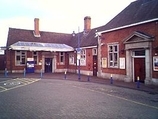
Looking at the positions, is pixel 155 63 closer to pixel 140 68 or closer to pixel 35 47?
pixel 140 68

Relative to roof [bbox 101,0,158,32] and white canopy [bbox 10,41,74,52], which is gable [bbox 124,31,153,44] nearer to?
roof [bbox 101,0,158,32]

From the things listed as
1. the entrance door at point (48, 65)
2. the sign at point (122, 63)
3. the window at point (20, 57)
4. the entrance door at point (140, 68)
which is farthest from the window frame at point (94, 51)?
the window at point (20, 57)

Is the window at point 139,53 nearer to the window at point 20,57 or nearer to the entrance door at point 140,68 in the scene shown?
the entrance door at point 140,68

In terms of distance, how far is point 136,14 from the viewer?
18.7 meters

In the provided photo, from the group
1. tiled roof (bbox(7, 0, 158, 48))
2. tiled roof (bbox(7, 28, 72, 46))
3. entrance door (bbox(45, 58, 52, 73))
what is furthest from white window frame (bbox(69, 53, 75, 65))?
tiled roof (bbox(7, 28, 72, 46))

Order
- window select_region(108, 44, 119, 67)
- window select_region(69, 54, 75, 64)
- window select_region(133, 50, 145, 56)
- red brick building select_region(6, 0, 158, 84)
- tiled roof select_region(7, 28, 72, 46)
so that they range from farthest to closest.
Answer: window select_region(69, 54, 75, 64), tiled roof select_region(7, 28, 72, 46), window select_region(108, 44, 119, 67), window select_region(133, 50, 145, 56), red brick building select_region(6, 0, 158, 84)

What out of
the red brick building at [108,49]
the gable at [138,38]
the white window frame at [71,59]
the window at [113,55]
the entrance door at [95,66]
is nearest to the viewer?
the gable at [138,38]

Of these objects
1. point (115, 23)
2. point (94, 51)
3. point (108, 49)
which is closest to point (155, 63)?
point (108, 49)

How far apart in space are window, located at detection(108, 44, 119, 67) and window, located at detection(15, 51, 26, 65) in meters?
14.4

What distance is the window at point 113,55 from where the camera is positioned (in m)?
20.1

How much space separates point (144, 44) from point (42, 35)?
21.1 m

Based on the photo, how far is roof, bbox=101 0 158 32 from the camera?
16.6 m

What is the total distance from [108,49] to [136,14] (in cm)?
480

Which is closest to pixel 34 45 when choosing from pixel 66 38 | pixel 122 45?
pixel 66 38
